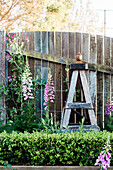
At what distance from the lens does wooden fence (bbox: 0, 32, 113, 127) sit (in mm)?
3600

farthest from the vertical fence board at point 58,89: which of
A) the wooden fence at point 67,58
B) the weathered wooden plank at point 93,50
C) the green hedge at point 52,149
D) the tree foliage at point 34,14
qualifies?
the tree foliage at point 34,14

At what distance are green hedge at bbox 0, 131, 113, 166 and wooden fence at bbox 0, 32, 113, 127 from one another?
4.59 feet

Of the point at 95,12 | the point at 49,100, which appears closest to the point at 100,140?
the point at 49,100

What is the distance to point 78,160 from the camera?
7.24 feet

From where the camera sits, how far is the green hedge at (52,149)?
2.19m

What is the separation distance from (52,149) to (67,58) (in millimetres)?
1813

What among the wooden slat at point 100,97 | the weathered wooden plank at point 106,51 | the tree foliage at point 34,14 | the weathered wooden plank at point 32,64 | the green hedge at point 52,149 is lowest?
the green hedge at point 52,149

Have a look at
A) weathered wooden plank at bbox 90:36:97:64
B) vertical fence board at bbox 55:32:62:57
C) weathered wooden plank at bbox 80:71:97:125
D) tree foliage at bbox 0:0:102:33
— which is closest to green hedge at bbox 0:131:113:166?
weathered wooden plank at bbox 80:71:97:125

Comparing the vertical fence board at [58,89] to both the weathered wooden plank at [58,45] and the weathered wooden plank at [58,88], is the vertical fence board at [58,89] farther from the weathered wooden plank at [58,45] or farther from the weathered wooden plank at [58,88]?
the weathered wooden plank at [58,45]

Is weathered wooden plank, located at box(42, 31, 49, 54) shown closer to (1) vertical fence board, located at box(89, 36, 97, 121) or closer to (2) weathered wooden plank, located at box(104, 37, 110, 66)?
(1) vertical fence board, located at box(89, 36, 97, 121)

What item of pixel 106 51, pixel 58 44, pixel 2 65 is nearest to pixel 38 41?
pixel 58 44

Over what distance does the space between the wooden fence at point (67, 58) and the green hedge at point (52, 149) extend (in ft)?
4.59

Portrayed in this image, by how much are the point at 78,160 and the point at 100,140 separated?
1.03 ft

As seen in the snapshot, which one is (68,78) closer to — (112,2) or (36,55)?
(36,55)
